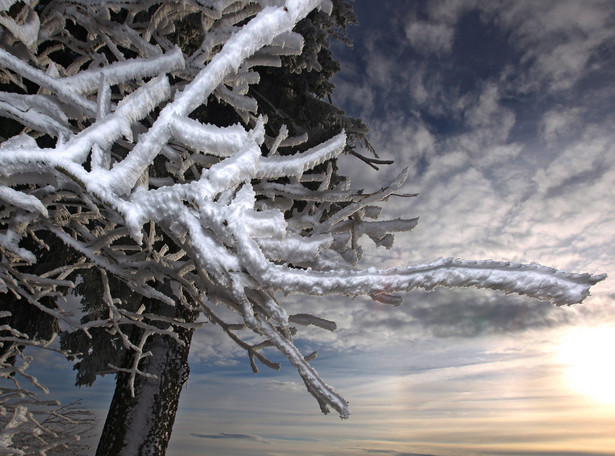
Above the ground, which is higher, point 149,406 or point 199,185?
point 199,185

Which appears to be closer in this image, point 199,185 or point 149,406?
point 199,185

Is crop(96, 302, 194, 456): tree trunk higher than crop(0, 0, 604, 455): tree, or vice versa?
crop(0, 0, 604, 455): tree

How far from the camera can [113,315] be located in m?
2.94

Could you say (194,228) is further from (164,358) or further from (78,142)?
A: (164,358)

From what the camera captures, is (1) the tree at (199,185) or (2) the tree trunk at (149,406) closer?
(1) the tree at (199,185)

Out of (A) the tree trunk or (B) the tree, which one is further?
(A) the tree trunk

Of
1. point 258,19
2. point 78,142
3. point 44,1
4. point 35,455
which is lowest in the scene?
point 35,455

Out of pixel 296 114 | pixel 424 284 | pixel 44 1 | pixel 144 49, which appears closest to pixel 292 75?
pixel 296 114

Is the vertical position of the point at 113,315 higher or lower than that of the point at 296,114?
lower

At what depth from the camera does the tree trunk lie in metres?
4.01

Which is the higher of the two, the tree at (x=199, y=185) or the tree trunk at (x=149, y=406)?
the tree at (x=199, y=185)

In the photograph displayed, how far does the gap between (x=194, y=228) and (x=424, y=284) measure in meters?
0.74

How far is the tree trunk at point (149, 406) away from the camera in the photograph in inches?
158

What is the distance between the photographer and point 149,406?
414cm
